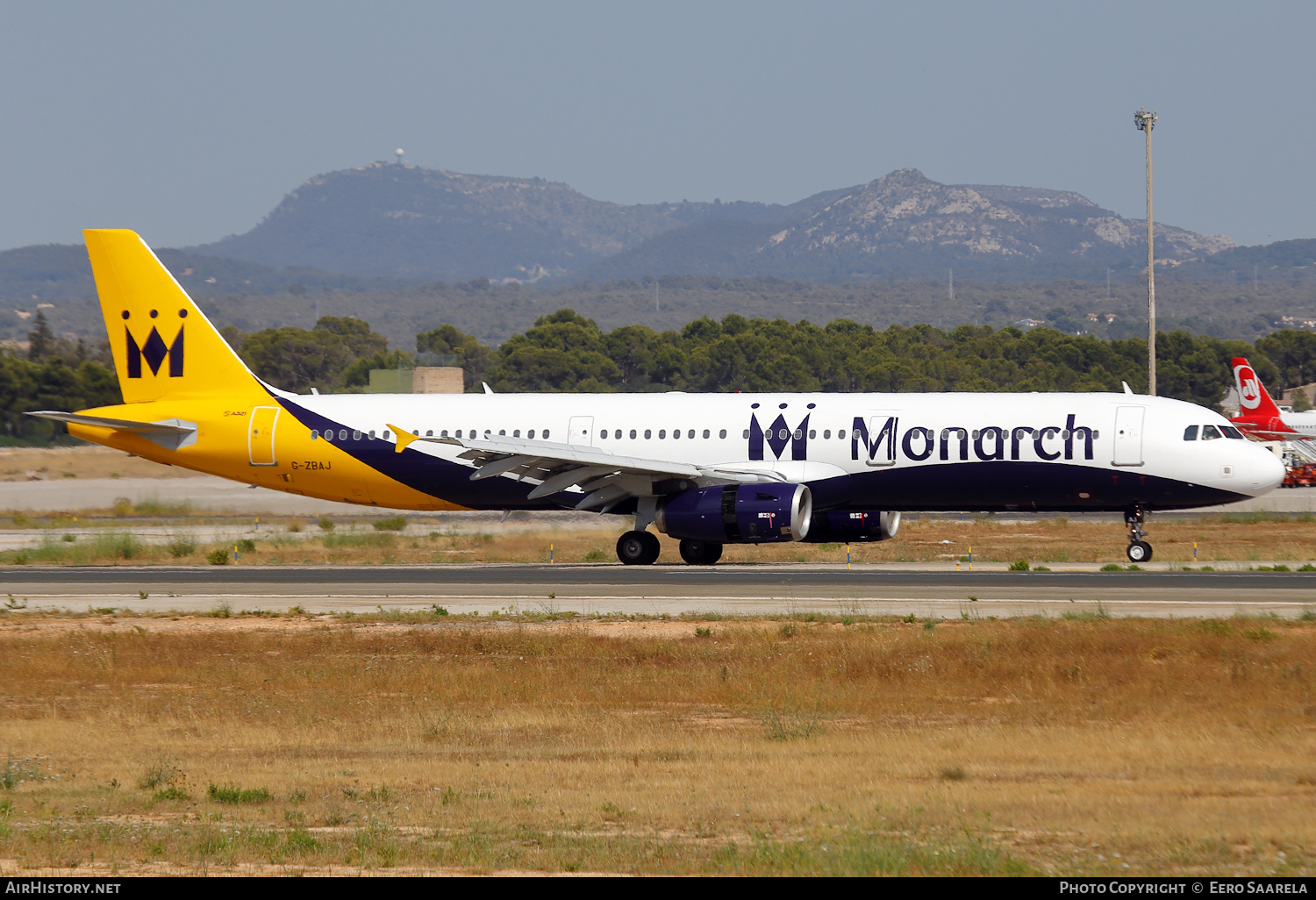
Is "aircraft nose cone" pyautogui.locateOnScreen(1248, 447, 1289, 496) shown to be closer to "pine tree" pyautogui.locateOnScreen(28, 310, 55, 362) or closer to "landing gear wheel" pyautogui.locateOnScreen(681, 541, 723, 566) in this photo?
"landing gear wheel" pyautogui.locateOnScreen(681, 541, 723, 566)

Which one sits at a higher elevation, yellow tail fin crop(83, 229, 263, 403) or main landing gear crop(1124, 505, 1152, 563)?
yellow tail fin crop(83, 229, 263, 403)

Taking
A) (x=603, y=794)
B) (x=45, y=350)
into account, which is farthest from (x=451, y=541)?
(x=45, y=350)

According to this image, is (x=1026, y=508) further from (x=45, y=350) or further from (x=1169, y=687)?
(x=45, y=350)

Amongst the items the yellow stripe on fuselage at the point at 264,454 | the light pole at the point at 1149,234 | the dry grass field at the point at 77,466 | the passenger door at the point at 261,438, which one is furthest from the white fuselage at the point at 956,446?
the dry grass field at the point at 77,466

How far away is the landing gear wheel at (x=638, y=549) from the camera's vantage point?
3478 centimetres

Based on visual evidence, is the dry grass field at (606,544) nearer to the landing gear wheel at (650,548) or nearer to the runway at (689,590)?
the landing gear wheel at (650,548)

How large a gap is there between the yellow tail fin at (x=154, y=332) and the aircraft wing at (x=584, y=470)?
7.10 meters

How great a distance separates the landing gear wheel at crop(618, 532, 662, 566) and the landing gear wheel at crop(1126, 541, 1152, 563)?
452 inches

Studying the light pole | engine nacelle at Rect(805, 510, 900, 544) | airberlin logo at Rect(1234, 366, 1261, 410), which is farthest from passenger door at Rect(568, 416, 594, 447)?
airberlin logo at Rect(1234, 366, 1261, 410)

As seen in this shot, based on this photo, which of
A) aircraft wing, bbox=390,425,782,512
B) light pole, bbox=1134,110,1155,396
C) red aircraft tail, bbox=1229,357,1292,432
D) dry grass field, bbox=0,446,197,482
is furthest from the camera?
red aircraft tail, bbox=1229,357,1292,432

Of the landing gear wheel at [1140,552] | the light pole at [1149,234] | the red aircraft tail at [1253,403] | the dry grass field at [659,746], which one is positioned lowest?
the dry grass field at [659,746]

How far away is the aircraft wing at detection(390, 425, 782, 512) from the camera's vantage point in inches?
1287

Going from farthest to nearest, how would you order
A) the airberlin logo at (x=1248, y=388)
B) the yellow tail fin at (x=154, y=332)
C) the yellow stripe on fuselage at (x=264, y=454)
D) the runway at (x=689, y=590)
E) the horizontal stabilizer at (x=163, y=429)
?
the airberlin logo at (x=1248, y=388) → the yellow tail fin at (x=154, y=332) → the horizontal stabilizer at (x=163, y=429) → the yellow stripe on fuselage at (x=264, y=454) → the runway at (x=689, y=590)

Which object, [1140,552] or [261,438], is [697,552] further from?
[261,438]
